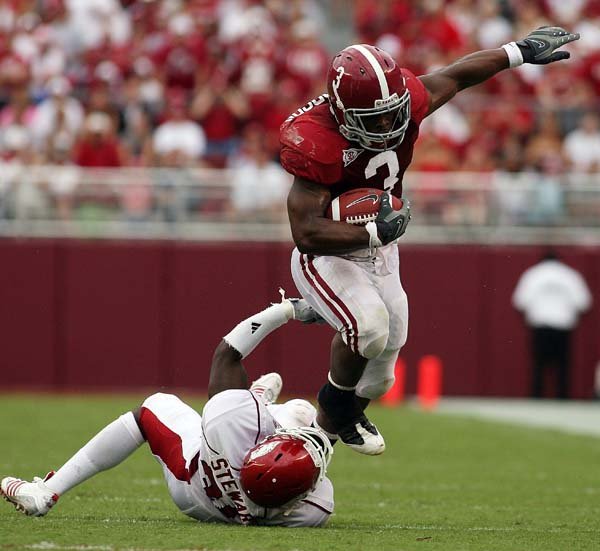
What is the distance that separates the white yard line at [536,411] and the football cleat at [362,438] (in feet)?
16.3

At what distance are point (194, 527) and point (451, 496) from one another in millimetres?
2299

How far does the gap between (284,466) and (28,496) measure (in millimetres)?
1164

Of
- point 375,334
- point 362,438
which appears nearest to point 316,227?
point 375,334

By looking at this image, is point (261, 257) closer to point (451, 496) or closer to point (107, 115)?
point (107, 115)

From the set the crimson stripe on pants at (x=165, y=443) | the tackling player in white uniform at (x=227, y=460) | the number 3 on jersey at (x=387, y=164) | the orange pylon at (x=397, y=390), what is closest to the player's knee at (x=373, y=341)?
the tackling player in white uniform at (x=227, y=460)

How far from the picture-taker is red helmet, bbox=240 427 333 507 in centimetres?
528

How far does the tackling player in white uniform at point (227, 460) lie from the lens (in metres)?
5.35

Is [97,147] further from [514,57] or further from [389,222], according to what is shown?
[389,222]

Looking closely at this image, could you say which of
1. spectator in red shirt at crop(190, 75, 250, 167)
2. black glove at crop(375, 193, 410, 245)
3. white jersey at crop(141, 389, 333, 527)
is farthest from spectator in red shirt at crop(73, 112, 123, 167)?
white jersey at crop(141, 389, 333, 527)

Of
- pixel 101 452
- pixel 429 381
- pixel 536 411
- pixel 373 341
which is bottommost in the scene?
pixel 536 411

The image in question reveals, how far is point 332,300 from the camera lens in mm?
6453

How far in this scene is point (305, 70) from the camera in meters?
15.1

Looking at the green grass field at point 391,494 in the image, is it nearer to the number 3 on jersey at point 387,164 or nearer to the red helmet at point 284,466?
the red helmet at point 284,466

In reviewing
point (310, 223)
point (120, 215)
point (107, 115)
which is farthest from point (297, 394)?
point (310, 223)
